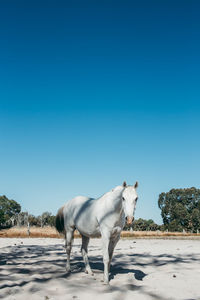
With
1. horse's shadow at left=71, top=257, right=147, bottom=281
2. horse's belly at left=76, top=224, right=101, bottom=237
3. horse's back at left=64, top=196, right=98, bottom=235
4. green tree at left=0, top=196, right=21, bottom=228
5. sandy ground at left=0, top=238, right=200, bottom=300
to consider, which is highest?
green tree at left=0, top=196, right=21, bottom=228

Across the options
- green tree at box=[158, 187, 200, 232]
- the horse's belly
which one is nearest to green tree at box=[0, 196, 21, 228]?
green tree at box=[158, 187, 200, 232]

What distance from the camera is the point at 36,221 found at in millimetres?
90500

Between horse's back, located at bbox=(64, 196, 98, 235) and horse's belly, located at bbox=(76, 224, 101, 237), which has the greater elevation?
horse's back, located at bbox=(64, 196, 98, 235)

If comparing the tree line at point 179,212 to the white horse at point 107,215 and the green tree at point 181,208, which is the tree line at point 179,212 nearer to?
the green tree at point 181,208

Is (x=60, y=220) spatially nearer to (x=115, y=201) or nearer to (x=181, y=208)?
(x=115, y=201)

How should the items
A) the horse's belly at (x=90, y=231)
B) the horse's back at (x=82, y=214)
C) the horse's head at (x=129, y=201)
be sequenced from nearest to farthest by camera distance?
the horse's head at (x=129, y=201) → the horse's belly at (x=90, y=231) → the horse's back at (x=82, y=214)

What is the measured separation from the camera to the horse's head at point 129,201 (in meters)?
5.46

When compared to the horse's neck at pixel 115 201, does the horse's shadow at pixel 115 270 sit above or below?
below

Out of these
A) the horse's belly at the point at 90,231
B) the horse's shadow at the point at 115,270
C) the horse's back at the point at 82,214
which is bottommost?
the horse's shadow at the point at 115,270

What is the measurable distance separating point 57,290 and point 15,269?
2.63m

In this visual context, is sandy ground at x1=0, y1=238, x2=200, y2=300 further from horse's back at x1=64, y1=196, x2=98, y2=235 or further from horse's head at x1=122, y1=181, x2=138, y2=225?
horse's head at x1=122, y1=181, x2=138, y2=225

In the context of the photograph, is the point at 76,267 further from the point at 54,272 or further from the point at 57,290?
the point at 57,290

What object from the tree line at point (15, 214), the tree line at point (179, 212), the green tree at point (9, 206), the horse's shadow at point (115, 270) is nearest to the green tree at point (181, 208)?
the tree line at point (179, 212)

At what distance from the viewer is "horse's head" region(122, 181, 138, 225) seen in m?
5.46
